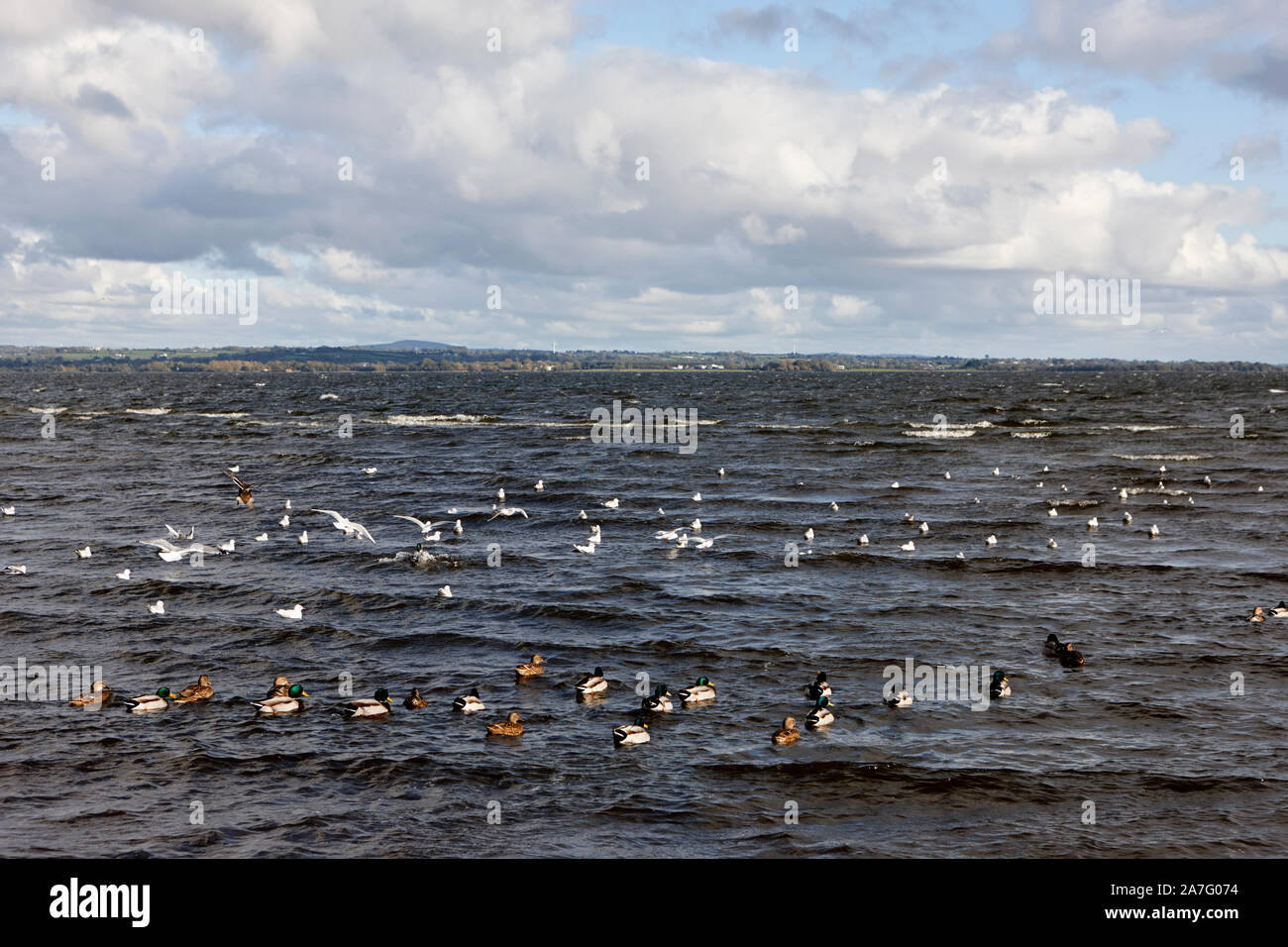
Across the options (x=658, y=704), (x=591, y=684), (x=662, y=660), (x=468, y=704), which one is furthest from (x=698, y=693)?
(x=468, y=704)

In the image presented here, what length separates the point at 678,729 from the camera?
72.0ft

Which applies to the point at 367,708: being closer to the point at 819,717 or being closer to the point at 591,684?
the point at 591,684

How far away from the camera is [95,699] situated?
74.4 feet

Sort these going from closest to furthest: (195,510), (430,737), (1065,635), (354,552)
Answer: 1. (430,737)
2. (1065,635)
3. (354,552)
4. (195,510)

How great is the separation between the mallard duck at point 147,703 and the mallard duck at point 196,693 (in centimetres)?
33

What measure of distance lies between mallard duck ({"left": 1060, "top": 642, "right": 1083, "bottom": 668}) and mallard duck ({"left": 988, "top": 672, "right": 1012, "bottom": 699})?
8.54 ft

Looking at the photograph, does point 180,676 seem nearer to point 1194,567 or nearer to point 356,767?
point 356,767

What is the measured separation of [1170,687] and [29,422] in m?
108

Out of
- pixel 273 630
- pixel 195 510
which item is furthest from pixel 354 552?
pixel 195 510

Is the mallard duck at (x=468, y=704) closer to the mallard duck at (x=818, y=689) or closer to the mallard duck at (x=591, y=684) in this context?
the mallard duck at (x=591, y=684)

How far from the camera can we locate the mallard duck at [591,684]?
934 inches

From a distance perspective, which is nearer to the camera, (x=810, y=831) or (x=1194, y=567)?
(x=810, y=831)

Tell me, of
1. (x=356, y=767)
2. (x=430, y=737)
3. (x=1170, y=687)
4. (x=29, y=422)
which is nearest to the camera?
(x=356, y=767)

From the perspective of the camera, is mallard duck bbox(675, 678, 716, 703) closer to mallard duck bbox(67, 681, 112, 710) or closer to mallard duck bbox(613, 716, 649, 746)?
mallard duck bbox(613, 716, 649, 746)
